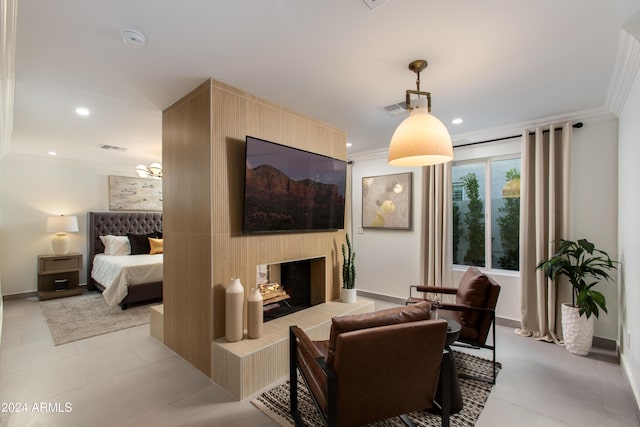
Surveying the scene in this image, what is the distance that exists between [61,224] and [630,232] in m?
7.74

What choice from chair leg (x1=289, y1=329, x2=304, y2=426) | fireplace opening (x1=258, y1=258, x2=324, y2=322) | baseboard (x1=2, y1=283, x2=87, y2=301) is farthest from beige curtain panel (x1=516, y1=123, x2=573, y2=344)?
baseboard (x1=2, y1=283, x2=87, y2=301)

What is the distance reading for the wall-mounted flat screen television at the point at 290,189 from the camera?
266 centimetres

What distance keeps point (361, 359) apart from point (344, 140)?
9.85ft

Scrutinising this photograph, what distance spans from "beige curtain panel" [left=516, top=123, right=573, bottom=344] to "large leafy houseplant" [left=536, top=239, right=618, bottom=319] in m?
0.18

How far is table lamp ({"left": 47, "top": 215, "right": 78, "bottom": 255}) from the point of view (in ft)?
16.8

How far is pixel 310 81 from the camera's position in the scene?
8.24ft

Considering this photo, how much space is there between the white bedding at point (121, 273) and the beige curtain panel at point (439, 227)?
4279mm

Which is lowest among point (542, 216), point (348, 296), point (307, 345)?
point (348, 296)

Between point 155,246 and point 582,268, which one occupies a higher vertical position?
point 582,268

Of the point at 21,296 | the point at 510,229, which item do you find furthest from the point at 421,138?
the point at 21,296

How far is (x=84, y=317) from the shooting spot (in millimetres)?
4012

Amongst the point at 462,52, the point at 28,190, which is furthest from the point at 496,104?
the point at 28,190

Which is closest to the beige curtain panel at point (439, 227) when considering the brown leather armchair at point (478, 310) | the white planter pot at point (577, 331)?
the white planter pot at point (577, 331)

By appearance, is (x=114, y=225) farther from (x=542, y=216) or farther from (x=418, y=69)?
(x=542, y=216)
